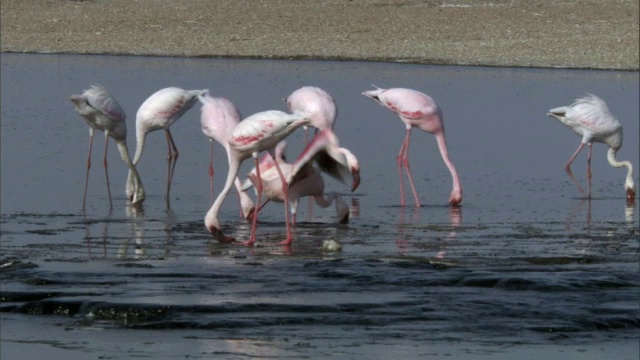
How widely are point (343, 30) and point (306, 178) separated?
44.5 ft

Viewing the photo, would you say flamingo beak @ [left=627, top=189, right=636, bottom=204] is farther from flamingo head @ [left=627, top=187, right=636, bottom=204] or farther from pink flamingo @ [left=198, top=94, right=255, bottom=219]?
pink flamingo @ [left=198, top=94, right=255, bottom=219]

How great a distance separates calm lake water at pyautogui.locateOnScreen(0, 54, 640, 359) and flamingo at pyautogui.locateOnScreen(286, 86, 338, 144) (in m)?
0.65

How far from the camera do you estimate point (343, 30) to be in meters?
22.4

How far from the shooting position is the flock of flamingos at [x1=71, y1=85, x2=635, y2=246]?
8.56 metres

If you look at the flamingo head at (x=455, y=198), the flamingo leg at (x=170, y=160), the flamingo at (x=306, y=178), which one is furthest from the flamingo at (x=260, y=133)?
the flamingo head at (x=455, y=198)

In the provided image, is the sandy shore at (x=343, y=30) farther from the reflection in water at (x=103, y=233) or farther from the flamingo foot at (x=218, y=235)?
the flamingo foot at (x=218, y=235)

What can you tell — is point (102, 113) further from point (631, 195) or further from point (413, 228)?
point (631, 195)

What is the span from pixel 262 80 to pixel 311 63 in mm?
2802

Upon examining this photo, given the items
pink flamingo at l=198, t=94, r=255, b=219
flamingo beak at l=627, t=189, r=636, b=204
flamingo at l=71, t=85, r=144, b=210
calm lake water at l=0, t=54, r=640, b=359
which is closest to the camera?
calm lake water at l=0, t=54, r=640, b=359

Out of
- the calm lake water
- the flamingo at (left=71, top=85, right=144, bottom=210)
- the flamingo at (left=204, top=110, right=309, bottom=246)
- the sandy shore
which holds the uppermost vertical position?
the sandy shore

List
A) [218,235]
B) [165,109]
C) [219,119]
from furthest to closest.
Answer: [165,109] → [219,119] → [218,235]

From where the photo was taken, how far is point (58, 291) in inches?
252

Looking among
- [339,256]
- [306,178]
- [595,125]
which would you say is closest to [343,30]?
[595,125]

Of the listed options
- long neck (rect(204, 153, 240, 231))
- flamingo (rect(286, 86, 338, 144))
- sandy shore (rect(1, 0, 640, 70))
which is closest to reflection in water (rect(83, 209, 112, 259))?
long neck (rect(204, 153, 240, 231))
